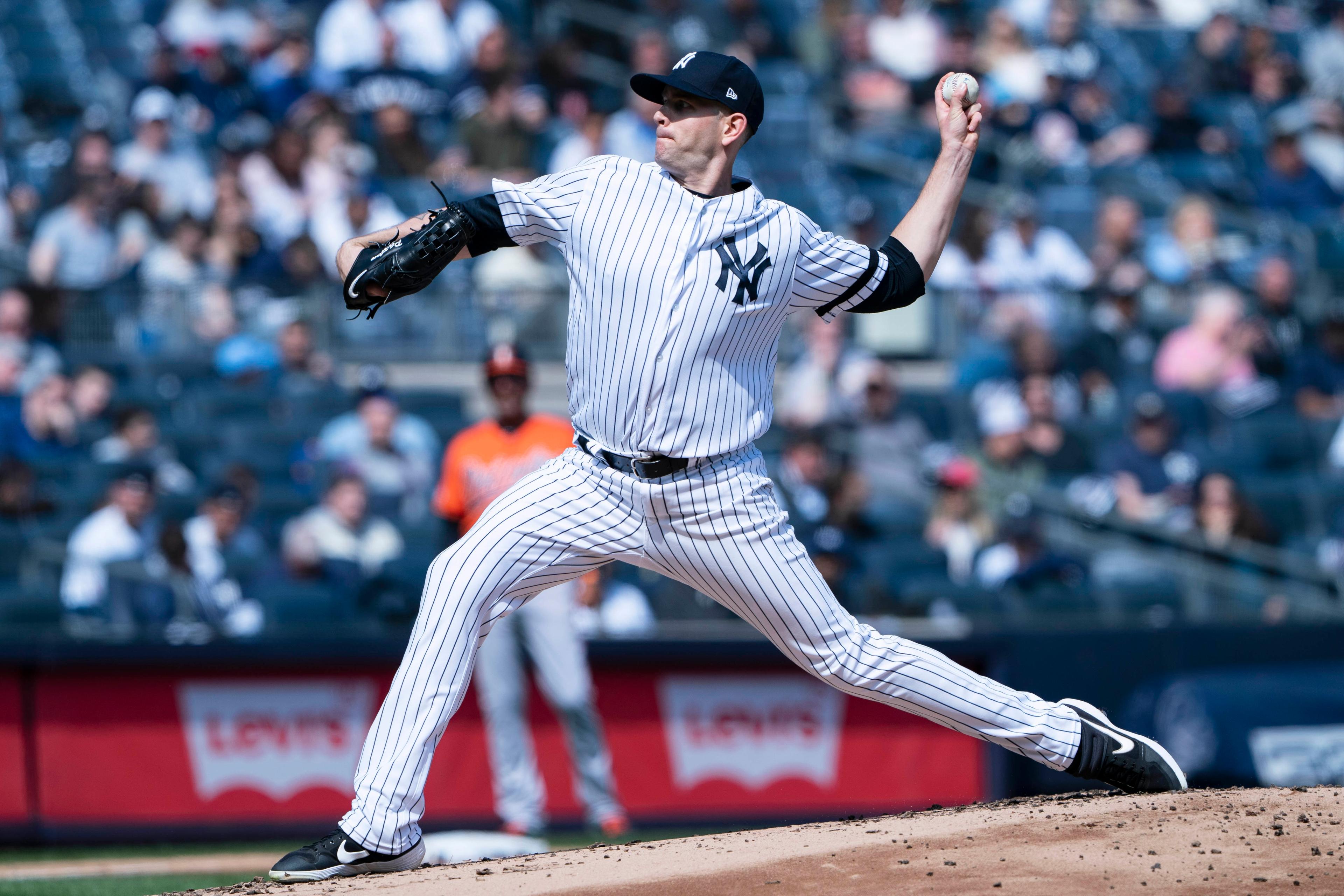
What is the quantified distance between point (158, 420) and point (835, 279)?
18.3 feet

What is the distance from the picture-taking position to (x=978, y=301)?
9.45m

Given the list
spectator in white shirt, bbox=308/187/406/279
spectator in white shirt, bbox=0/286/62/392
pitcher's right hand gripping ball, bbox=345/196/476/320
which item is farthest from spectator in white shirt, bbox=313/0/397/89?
pitcher's right hand gripping ball, bbox=345/196/476/320

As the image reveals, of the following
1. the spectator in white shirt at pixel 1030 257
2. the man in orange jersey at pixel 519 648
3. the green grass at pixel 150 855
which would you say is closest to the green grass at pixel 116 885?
the green grass at pixel 150 855

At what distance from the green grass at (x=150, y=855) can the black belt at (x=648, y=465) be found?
1.96 metres

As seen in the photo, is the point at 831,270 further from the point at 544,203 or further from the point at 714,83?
the point at 544,203

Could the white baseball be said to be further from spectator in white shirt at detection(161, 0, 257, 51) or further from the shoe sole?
spectator in white shirt at detection(161, 0, 257, 51)

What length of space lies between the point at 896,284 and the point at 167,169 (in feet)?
22.9

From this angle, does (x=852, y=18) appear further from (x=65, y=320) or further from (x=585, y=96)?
(x=65, y=320)

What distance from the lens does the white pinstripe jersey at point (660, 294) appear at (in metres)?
3.64

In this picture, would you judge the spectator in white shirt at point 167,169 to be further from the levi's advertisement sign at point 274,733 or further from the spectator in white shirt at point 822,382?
the levi's advertisement sign at point 274,733

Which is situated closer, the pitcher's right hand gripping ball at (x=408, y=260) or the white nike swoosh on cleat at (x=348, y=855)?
the pitcher's right hand gripping ball at (x=408, y=260)

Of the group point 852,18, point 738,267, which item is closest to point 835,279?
point 738,267

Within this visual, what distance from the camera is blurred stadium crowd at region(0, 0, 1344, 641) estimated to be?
7758 mm

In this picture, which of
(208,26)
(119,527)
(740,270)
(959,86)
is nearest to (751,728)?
(119,527)
